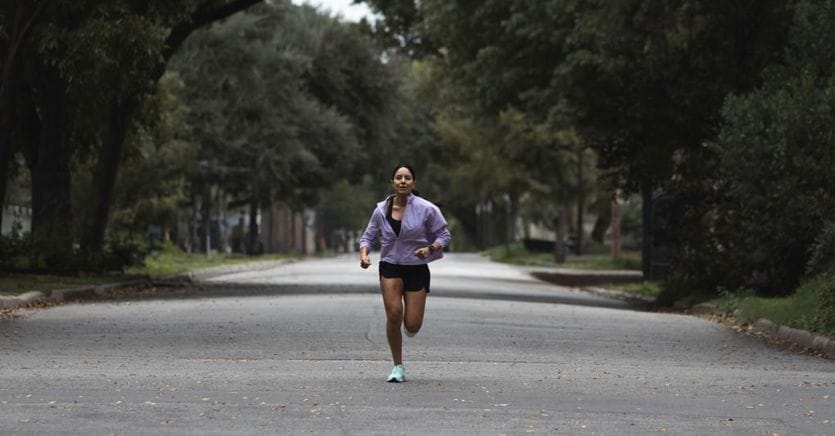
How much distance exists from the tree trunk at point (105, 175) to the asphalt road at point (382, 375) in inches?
334

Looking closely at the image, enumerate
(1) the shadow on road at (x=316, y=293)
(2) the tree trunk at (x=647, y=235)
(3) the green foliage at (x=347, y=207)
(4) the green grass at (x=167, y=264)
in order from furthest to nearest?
(3) the green foliage at (x=347, y=207) → (4) the green grass at (x=167, y=264) → (2) the tree trunk at (x=647, y=235) → (1) the shadow on road at (x=316, y=293)

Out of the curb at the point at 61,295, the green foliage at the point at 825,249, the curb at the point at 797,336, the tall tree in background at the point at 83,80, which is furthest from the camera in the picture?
the tall tree in background at the point at 83,80

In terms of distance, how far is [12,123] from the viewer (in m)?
27.5

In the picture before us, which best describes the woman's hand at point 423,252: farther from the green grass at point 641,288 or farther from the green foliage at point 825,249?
the green grass at point 641,288

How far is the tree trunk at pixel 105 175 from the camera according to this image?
2969cm

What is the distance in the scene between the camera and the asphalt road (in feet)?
30.6

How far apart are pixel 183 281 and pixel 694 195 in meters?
12.7

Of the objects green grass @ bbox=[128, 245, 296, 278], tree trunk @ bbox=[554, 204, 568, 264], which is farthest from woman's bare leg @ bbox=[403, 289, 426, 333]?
tree trunk @ bbox=[554, 204, 568, 264]

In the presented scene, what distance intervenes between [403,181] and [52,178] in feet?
60.5

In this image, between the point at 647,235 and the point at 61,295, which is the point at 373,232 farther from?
the point at 647,235

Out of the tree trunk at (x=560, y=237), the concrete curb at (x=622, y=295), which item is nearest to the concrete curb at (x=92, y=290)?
the concrete curb at (x=622, y=295)

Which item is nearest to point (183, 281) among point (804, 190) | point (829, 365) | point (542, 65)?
point (542, 65)

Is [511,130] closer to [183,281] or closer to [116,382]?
[183,281]

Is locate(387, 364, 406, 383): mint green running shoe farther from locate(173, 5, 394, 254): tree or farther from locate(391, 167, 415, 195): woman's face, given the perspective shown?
locate(173, 5, 394, 254): tree
